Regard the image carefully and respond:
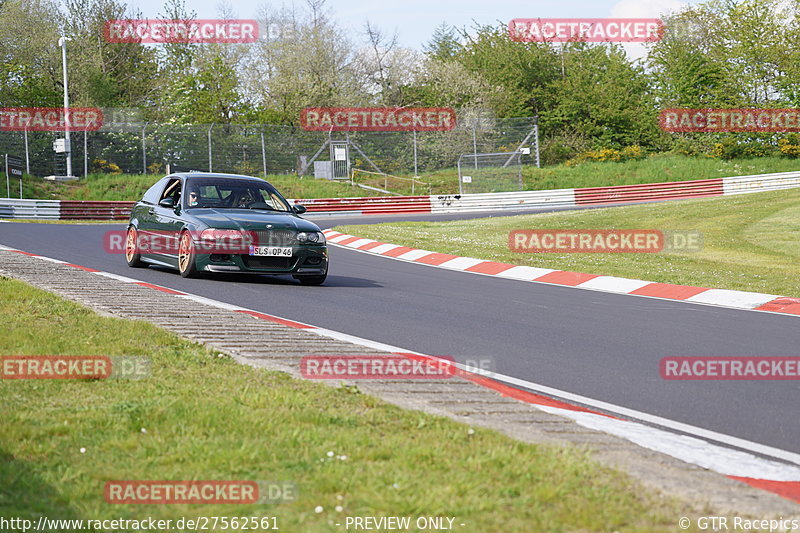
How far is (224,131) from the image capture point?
42.2 meters

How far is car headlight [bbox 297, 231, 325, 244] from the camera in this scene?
1273cm

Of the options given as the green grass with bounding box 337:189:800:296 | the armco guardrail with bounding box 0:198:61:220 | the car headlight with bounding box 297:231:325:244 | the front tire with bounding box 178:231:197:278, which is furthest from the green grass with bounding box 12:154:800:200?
the car headlight with bounding box 297:231:325:244

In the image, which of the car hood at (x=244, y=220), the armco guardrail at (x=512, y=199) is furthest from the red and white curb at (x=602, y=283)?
the armco guardrail at (x=512, y=199)

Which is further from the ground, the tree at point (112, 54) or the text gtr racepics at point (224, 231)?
the tree at point (112, 54)

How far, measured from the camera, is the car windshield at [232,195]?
44.6 ft

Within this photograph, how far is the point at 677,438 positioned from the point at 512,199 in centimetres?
3884

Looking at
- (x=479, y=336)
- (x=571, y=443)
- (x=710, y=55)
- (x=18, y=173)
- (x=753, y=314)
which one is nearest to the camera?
(x=571, y=443)

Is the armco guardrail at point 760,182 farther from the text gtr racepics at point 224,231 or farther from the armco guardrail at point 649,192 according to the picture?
the text gtr racepics at point 224,231

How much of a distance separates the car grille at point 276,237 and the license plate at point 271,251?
6 cm

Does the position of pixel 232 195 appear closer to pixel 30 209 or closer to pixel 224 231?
pixel 224 231

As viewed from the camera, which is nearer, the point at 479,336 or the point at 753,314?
the point at 479,336

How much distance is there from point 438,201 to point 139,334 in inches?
1420

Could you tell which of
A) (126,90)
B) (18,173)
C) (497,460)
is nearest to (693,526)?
(497,460)

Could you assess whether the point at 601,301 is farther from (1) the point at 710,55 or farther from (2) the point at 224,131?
(1) the point at 710,55
